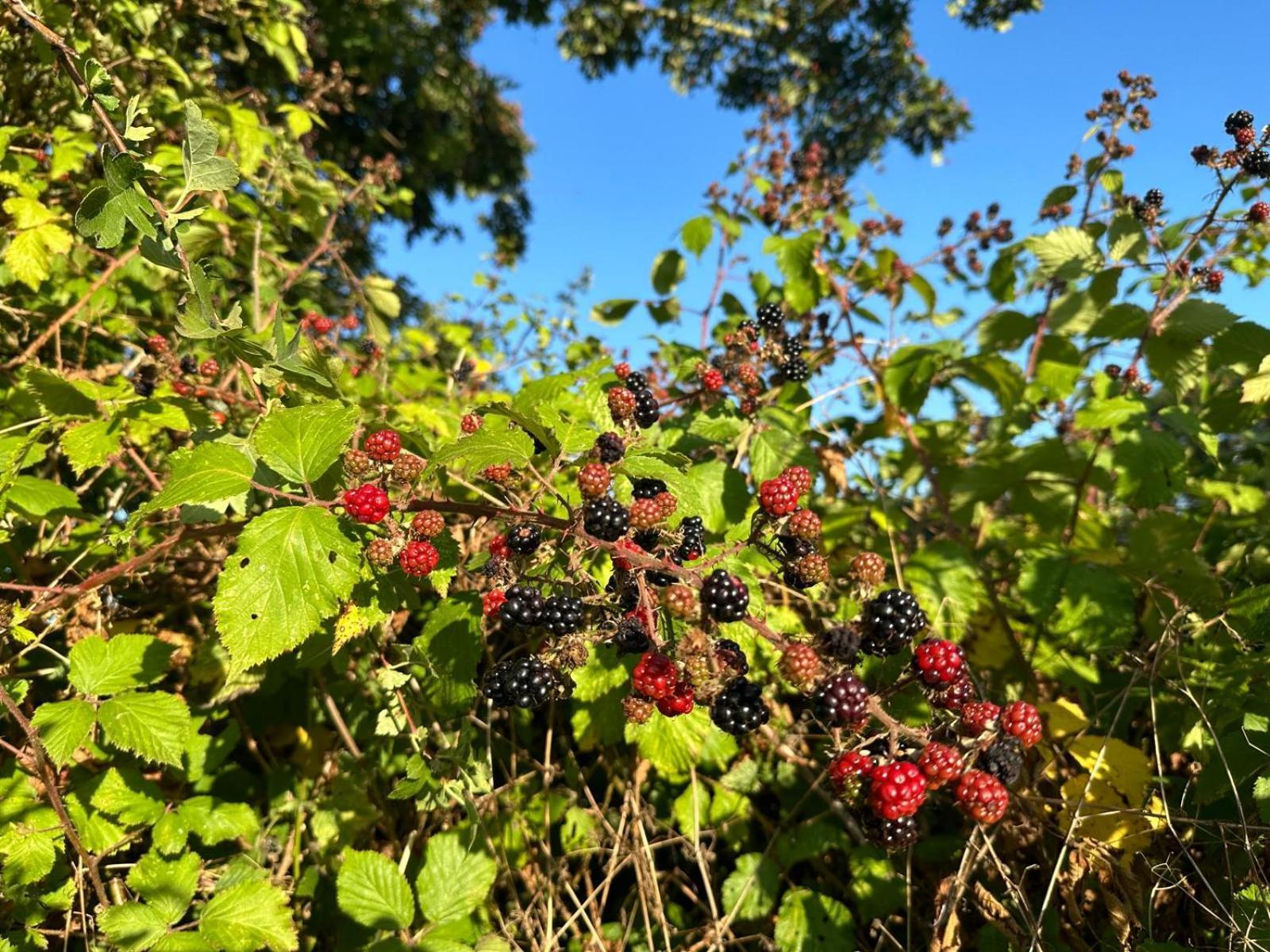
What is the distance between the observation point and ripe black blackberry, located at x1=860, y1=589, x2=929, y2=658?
47.9 inches

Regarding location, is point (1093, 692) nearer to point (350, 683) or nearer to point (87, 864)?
point (350, 683)

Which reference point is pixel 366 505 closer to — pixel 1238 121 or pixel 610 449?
pixel 610 449

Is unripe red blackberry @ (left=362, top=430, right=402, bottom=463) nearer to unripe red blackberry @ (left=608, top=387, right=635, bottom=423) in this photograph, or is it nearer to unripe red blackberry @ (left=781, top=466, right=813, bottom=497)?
unripe red blackberry @ (left=608, top=387, right=635, bottom=423)

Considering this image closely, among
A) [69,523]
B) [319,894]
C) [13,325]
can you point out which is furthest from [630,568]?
[13,325]

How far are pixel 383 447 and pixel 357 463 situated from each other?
0.08 meters

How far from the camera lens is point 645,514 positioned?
1.30 m

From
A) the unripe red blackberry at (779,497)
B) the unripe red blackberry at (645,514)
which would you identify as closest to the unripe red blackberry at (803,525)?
the unripe red blackberry at (779,497)

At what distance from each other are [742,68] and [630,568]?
1037cm

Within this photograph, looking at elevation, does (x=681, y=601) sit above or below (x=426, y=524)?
below

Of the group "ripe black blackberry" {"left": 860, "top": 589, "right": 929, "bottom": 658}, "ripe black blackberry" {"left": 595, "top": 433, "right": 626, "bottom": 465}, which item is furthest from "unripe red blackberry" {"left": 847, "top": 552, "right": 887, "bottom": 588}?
"ripe black blackberry" {"left": 595, "top": 433, "right": 626, "bottom": 465}

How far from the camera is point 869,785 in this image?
1.16 m

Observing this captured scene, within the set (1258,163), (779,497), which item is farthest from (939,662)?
(1258,163)

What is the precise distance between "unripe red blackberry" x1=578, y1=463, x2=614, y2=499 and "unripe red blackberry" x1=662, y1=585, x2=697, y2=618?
1.00 ft

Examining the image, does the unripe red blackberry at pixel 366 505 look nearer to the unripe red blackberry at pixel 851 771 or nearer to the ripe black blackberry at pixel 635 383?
the ripe black blackberry at pixel 635 383
